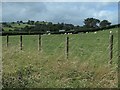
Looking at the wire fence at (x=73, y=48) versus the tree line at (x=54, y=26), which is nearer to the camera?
the wire fence at (x=73, y=48)

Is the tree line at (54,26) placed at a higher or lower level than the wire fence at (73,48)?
higher

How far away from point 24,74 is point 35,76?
1.15 ft

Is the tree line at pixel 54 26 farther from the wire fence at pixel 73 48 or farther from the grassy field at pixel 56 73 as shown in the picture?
the grassy field at pixel 56 73

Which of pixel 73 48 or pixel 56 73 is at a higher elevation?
pixel 73 48

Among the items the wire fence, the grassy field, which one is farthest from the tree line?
the grassy field

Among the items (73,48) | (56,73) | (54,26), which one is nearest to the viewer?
(56,73)

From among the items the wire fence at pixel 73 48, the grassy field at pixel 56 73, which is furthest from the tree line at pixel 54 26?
the grassy field at pixel 56 73

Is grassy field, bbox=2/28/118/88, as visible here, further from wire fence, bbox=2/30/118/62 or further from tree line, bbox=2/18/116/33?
tree line, bbox=2/18/116/33

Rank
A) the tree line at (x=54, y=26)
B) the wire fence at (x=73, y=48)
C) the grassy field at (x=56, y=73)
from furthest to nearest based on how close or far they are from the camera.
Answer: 1. the tree line at (x=54, y=26)
2. the wire fence at (x=73, y=48)
3. the grassy field at (x=56, y=73)

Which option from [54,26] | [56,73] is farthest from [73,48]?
[56,73]

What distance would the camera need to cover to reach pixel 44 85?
872 centimetres

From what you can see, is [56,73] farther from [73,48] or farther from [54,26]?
[54,26]

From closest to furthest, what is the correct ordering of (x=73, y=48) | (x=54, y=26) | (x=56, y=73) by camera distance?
(x=56, y=73) < (x=73, y=48) < (x=54, y=26)

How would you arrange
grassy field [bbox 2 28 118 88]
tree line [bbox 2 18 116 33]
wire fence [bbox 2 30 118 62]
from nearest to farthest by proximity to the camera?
grassy field [bbox 2 28 118 88] < wire fence [bbox 2 30 118 62] < tree line [bbox 2 18 116 33]
